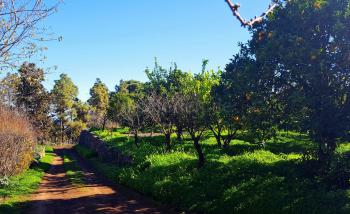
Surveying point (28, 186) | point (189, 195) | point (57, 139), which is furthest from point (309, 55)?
point (57, 139)

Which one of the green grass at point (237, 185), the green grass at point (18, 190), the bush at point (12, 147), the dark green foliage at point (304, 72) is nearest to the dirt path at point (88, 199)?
the green grass at point (18, 190)

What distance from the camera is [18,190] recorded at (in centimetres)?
2378

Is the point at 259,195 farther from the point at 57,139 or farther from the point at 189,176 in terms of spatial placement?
the point at 57,139

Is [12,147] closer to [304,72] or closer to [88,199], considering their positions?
[88,199]

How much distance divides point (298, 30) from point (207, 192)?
30.9 ft

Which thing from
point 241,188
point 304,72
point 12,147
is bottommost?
point 241,188

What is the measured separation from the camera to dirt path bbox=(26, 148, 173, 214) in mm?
18844

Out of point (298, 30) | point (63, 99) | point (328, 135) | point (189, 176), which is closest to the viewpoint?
point (328, 135)

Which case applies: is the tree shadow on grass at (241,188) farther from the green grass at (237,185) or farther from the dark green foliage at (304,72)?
the dark green foliage at (304,72)

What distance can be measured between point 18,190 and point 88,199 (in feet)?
19.0

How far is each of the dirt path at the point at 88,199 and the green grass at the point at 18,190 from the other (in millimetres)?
598

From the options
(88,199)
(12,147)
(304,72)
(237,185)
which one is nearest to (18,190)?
(12,147)

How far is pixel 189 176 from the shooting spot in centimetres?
2109

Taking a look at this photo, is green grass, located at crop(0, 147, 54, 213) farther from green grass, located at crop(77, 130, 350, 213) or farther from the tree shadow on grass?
the tree shadow on grass
